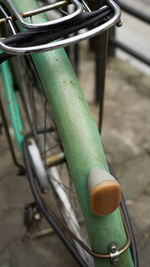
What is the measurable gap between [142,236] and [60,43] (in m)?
1.02

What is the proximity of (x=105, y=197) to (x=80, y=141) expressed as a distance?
15cm

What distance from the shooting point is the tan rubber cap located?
70 centimetres

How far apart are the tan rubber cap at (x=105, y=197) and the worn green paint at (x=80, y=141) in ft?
0.17

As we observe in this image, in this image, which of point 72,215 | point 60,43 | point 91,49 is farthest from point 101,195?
point 91,49

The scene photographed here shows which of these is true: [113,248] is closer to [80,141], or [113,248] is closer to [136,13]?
[80,141]

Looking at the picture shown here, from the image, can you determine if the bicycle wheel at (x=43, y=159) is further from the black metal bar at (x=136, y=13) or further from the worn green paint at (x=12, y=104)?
the black metal bar at (x=136, y=13)

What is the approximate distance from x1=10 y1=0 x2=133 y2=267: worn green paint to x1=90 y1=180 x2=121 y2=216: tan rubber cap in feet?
0.17

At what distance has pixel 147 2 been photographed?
3.51 meters

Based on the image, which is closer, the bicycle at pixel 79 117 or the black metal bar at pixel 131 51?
the bicycle at pixel 79 117

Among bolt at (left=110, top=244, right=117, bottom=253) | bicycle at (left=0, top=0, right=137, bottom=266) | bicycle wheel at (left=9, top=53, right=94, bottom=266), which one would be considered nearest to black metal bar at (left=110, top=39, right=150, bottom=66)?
bicycle wheel at (left=9, top=53, right=94, bottom=266)

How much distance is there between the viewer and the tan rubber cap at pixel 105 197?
696 mm

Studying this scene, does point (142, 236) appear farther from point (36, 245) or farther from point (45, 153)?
point (45, 153)

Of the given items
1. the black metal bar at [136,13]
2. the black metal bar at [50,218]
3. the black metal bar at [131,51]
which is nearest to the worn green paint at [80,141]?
the black metal bar at [50,218]

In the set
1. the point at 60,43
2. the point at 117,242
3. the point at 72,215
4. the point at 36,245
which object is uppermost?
the point at 60,43
